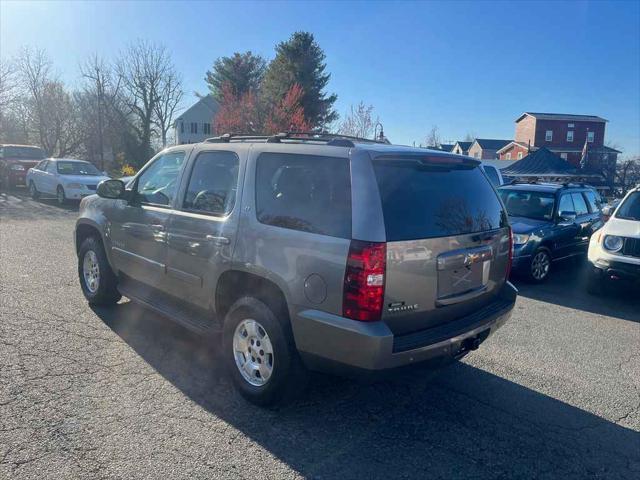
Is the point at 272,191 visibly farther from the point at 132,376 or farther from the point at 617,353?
the point at 617,353

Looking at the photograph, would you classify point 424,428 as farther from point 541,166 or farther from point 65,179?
point 541,166

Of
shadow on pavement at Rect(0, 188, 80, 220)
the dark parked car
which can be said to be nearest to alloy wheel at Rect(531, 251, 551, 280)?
the dark parked car

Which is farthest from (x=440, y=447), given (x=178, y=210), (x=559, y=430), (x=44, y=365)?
(x=44, y=365)

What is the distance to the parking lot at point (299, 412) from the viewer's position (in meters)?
2.90

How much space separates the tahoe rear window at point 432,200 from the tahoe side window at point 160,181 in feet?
7.56

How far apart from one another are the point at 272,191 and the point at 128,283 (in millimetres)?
2519

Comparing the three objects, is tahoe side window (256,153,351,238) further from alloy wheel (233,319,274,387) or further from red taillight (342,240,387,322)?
alloy wheel (233,319,274,387)

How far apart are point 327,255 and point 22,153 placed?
22.6m

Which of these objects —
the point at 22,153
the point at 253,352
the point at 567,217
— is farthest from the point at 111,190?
the point at 22,153

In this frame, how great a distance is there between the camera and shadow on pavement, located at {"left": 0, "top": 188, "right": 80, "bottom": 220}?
44.9 feet

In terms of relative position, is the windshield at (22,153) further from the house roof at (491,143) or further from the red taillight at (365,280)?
the house roof at (491,143)

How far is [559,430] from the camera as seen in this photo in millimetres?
3383

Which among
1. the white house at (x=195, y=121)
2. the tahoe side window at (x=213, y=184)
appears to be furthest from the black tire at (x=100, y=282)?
the white house at (x=195, y=121)

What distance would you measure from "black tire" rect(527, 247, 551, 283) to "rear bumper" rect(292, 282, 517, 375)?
5076 mm
